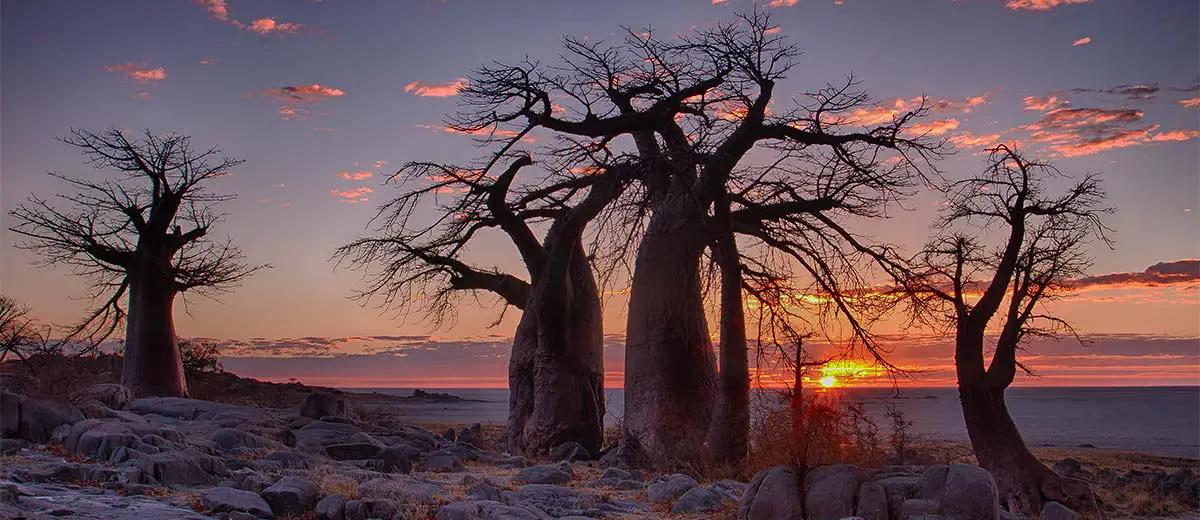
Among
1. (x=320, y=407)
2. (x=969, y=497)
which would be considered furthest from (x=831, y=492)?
(x=320, y=407)

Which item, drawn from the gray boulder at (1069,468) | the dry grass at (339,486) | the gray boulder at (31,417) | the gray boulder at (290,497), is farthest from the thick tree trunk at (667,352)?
the gray boulder at (31,417)

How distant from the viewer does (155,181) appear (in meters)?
20.6

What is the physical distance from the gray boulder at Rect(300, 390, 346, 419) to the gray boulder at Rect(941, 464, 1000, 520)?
10.9 metres

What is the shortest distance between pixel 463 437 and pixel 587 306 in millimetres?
4061

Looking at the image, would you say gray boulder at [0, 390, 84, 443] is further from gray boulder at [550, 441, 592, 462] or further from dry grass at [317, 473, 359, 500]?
gray boulder at [550, 441, 592, 462]

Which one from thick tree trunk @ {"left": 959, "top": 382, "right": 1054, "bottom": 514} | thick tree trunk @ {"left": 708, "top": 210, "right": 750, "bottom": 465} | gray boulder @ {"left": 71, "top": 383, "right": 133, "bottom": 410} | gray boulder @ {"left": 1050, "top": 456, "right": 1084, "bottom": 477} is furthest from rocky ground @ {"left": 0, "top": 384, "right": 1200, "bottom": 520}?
gray boulder @ {"left": 71, "top": 383, "right": 133, "bottom": 410}

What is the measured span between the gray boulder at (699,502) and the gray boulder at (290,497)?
357 centimetres

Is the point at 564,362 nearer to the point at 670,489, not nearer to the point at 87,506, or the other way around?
the point at 670,489

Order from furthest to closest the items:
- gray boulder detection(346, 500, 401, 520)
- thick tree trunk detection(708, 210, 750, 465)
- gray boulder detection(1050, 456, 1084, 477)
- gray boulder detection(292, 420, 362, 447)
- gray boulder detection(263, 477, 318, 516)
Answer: gray boulder detection(1050, 456, 1084, 477) → gray boulder detection(292, 420, 362, 447) → thick tree trunk detection(708, 210, 750, 465) → gray boulder detection(263, 477, 318, 516) → gray boulder detection(346, 500, 401, 520)

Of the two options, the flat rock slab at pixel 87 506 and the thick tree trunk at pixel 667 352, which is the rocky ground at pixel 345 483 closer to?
the flat rock slab at pixel 87 506

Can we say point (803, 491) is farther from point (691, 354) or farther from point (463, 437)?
A: point (463, 437)

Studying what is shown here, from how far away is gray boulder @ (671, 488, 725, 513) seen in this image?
9.92m

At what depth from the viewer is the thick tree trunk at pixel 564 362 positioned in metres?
16.4

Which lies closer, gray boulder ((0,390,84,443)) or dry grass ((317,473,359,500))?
dry grass ((317,473,359,500))
